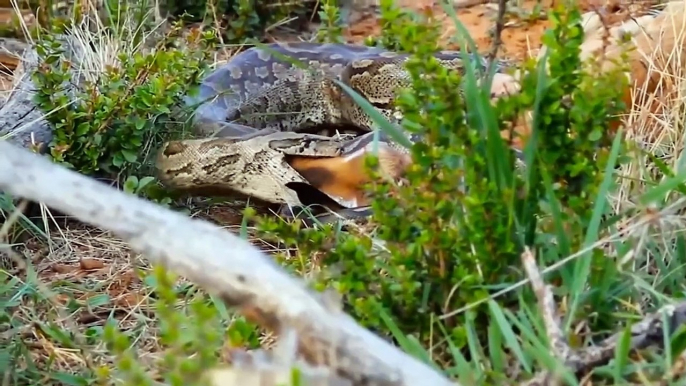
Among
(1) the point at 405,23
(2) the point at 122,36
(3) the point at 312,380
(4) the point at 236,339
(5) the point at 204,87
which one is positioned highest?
(1) the point at 405,23

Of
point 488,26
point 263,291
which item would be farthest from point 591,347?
point 488,26

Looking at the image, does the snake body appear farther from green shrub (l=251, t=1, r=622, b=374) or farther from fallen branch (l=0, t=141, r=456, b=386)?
fallen branch (l=0, t=141, r=456, b=386)

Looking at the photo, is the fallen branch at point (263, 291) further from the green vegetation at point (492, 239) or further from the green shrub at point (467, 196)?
the green shrub at point (467, 196)

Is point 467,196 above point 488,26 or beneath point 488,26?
above

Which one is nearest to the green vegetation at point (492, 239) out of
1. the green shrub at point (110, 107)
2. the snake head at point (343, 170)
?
the snake head at point (343, 170)

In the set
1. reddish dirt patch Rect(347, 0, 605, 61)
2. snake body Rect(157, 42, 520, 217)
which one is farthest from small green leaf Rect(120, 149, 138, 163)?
reddish dirt patch Rect(347, 0, 605, 61)

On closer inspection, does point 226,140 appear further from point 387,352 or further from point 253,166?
point 387,352

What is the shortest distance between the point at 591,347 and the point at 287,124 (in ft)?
11.5

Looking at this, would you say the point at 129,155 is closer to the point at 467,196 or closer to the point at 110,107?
the point at 110,107

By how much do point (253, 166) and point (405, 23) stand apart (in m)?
1.69

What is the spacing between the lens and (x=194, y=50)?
4223mm

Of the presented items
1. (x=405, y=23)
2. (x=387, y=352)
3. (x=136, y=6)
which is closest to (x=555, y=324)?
(x=387, y=352)

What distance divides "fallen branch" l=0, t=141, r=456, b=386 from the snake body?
911 mm

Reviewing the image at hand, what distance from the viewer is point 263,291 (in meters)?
1.54
